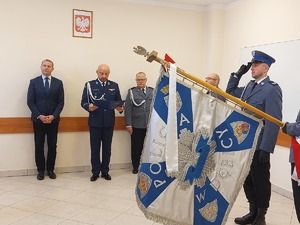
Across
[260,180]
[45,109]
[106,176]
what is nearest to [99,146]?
[106,176]

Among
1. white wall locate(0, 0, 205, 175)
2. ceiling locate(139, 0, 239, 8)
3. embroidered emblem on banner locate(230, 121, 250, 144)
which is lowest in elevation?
embroidered emblem on banner locate(230, 121, 250, 144)

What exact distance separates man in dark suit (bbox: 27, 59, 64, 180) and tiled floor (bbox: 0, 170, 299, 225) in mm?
294

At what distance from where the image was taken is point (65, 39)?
457cm

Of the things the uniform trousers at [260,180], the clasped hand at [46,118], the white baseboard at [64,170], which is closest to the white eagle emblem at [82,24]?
the clasped hand at [46,118]

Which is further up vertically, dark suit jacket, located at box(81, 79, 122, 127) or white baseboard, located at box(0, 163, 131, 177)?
dark suit jacket, located at box(81, 79, 122, 127)

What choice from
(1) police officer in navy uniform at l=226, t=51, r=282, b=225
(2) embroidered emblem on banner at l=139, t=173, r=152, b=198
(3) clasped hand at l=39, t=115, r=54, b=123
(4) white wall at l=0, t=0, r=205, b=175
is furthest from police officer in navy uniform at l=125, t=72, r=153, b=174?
(2) embroidered emblem on banner at l=139, t=173, r=152, b=198

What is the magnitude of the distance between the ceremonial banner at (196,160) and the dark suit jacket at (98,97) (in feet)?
8.04

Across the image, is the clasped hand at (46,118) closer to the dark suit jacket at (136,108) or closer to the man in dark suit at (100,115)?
the man in dark suit at (100,115)

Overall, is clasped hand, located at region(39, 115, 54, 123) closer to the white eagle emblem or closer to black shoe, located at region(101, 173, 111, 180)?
black shoe, located at region(101, 173, 111, 180)

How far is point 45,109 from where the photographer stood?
4277 millimetres

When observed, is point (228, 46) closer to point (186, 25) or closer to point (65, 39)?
point (186, 25)

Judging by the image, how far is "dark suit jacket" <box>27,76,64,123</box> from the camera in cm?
424

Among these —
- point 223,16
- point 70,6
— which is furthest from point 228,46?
point 70,6

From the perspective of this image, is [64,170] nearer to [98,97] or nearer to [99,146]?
[99,146]
